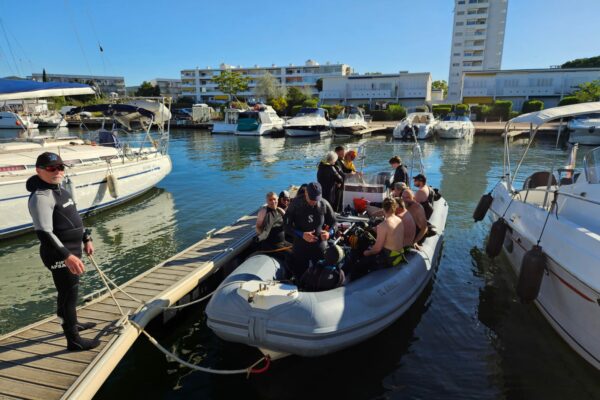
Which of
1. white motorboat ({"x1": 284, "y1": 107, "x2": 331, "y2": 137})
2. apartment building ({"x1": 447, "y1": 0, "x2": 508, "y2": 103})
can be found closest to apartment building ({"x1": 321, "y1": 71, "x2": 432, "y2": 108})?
apartment building ({"x1": 447, "y1": 0, "x2": 508, "y2": 103})

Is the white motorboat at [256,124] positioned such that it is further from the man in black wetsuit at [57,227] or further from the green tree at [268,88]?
the man in black wetsuit at [57,227]

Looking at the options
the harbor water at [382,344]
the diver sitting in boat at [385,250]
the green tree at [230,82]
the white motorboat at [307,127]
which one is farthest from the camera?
the green tree at [230,82]

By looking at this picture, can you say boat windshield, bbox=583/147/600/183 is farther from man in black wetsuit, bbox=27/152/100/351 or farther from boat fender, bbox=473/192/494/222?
man in black wetsuit, bbox=27/152/100/351

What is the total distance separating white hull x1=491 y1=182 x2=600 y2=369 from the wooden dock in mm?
4794

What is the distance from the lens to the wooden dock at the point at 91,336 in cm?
346

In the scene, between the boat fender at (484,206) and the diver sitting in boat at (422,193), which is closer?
the diver sitting in boat at (422,193)

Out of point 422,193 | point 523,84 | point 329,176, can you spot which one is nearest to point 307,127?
point 329,176

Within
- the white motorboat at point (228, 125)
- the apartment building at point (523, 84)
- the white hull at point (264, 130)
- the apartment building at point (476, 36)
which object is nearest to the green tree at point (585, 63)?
the apartment building at point (476, 36)

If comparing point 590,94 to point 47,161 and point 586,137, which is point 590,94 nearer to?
point 586,137

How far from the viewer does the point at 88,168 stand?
34.3 feet

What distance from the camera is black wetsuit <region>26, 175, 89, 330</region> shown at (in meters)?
3.23

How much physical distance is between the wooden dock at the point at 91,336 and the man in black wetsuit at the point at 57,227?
52 centimetres

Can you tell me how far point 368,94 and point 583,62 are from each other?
38961 millimetres

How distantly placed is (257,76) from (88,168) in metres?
78.2
